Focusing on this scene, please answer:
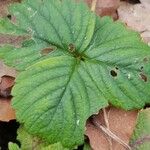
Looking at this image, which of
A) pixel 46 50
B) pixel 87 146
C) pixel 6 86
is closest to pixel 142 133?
pixel 87 146

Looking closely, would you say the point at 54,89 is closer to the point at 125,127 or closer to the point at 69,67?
the point at 69,67

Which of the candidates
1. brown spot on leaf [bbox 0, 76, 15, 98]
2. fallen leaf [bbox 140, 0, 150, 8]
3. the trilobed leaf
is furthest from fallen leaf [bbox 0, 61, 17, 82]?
fallen leaf [bbox 140, 0, 150, 8]

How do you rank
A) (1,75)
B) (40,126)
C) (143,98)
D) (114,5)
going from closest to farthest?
(40,126), (143,98), (1,75), (114,5)

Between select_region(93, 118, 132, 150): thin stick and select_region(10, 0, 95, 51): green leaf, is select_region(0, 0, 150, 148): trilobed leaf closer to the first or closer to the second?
select_region(10, 0, 95, 51): green leaf

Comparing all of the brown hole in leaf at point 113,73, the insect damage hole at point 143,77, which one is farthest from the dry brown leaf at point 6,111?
the insect damage hole at point 143,77

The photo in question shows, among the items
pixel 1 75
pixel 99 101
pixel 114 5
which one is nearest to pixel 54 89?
pixel 99 101

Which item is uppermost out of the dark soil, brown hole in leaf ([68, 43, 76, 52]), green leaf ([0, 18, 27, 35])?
green leaf ([0, 18, 27, 35])
